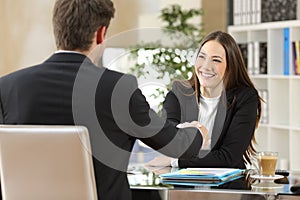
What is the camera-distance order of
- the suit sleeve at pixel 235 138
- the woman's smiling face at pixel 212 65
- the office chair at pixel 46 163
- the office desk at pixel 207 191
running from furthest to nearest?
the woman's smiling face at pixel 212 65 < the suit sleeve at pixel 235 138 < the office desk at pixel 207 191 < the office chair at pixel 46 163

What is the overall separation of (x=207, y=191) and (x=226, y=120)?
1008mm

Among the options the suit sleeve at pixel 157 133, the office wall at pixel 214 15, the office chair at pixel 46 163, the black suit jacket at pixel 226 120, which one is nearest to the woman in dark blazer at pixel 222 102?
the black suit jacket at pixel 226 120

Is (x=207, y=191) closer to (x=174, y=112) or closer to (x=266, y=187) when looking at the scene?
(x=266, y=187)

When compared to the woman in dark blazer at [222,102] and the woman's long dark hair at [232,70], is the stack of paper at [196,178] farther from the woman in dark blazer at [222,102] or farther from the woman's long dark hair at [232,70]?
the woman's long dark hair at [232,70]

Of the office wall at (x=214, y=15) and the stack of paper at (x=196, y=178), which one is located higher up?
the office wall at (x=214, y=15)

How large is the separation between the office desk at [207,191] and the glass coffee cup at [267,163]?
67 mm

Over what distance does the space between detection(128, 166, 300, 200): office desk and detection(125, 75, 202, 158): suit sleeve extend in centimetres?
24

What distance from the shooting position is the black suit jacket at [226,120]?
3.19 m

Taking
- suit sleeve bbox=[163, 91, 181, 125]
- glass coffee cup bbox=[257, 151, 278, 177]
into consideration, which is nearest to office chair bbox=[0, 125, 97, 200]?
glass coffee cup bbox=[257, 151, 278, 177]

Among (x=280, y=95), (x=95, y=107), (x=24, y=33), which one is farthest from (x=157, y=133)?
(x=24, y=33)

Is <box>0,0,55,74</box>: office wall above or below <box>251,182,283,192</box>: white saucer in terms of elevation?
above

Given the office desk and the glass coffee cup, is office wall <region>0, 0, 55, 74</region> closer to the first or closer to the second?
the office desk

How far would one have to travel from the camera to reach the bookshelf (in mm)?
5602

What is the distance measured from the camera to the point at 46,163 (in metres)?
2.16
